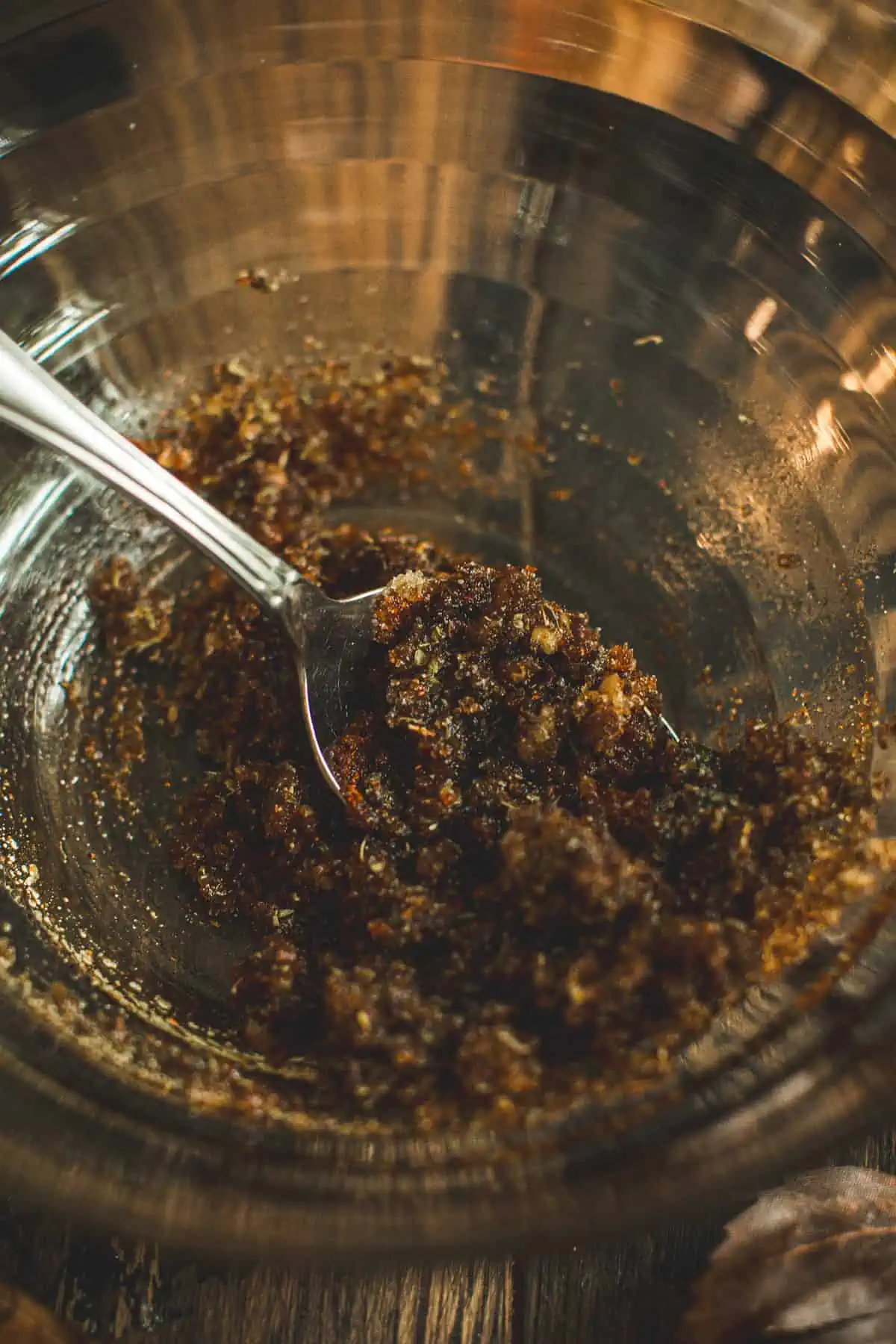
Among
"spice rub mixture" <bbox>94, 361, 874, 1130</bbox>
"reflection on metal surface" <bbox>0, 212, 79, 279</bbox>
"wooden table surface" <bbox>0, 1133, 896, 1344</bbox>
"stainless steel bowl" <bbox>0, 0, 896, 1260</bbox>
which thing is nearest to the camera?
"spice rub mixture" <bbox>94, 361, 874, 1130</bbox>

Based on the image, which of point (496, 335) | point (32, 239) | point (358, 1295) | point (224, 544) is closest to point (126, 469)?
point (224, 544)

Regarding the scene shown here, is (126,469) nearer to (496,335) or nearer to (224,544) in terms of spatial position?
(224,544)

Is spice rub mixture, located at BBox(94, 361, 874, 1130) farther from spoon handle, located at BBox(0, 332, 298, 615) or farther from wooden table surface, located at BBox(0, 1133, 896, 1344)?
wooden table surface, located at BBox(0, 1133, 896, 1344)

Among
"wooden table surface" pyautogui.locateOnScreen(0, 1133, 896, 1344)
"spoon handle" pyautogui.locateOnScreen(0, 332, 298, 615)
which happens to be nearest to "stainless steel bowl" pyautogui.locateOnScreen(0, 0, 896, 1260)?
"spoon handle" pyautogui.locateOnScreen(0, 332, 298, 615)

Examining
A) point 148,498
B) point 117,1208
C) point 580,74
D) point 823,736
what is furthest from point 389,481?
point 117,1208

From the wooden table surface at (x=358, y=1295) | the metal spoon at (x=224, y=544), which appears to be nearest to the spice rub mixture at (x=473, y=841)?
the metal spoon at (x=224, y=544)

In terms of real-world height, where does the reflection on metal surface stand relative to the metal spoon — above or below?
above

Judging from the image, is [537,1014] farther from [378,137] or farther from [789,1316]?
[378,137]
